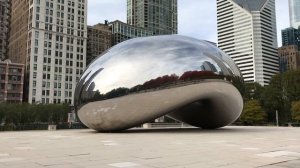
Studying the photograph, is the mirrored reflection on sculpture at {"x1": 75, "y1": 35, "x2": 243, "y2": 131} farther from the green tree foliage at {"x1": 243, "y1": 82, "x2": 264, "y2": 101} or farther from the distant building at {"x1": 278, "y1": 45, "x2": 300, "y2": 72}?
the distant building at {"x1": 278, "y1": 45, "x2": 300, "y2": 72}

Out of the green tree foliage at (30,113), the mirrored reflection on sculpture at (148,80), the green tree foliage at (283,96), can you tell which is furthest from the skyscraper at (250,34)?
the mirrored reflection on sculpture at (148,80)

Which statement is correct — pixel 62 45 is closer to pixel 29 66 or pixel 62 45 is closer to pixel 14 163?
pixel 29 66

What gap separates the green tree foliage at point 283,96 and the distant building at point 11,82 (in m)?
80.2

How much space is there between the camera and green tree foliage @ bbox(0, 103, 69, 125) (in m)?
67.5

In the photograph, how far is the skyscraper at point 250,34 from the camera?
545ft

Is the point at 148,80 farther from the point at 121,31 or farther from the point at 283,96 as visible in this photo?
the point at 121,31

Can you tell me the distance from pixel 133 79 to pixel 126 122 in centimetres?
281

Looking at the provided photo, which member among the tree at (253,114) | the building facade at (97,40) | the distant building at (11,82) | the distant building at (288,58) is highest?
the building facade at (97,40)

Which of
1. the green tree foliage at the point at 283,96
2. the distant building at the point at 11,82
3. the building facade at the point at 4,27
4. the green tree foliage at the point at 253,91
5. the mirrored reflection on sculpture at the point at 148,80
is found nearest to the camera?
the mirrored reflection on sculpture at the point at 148,80

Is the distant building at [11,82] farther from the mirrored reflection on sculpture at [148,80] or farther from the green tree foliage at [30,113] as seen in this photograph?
the mirrored reflection on sculpture at [148,80]

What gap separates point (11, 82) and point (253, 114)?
270ft

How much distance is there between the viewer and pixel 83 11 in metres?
141

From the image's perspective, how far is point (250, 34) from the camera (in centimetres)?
17438

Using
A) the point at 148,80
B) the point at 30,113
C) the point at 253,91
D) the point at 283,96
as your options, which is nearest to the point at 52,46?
the point at 30,113
